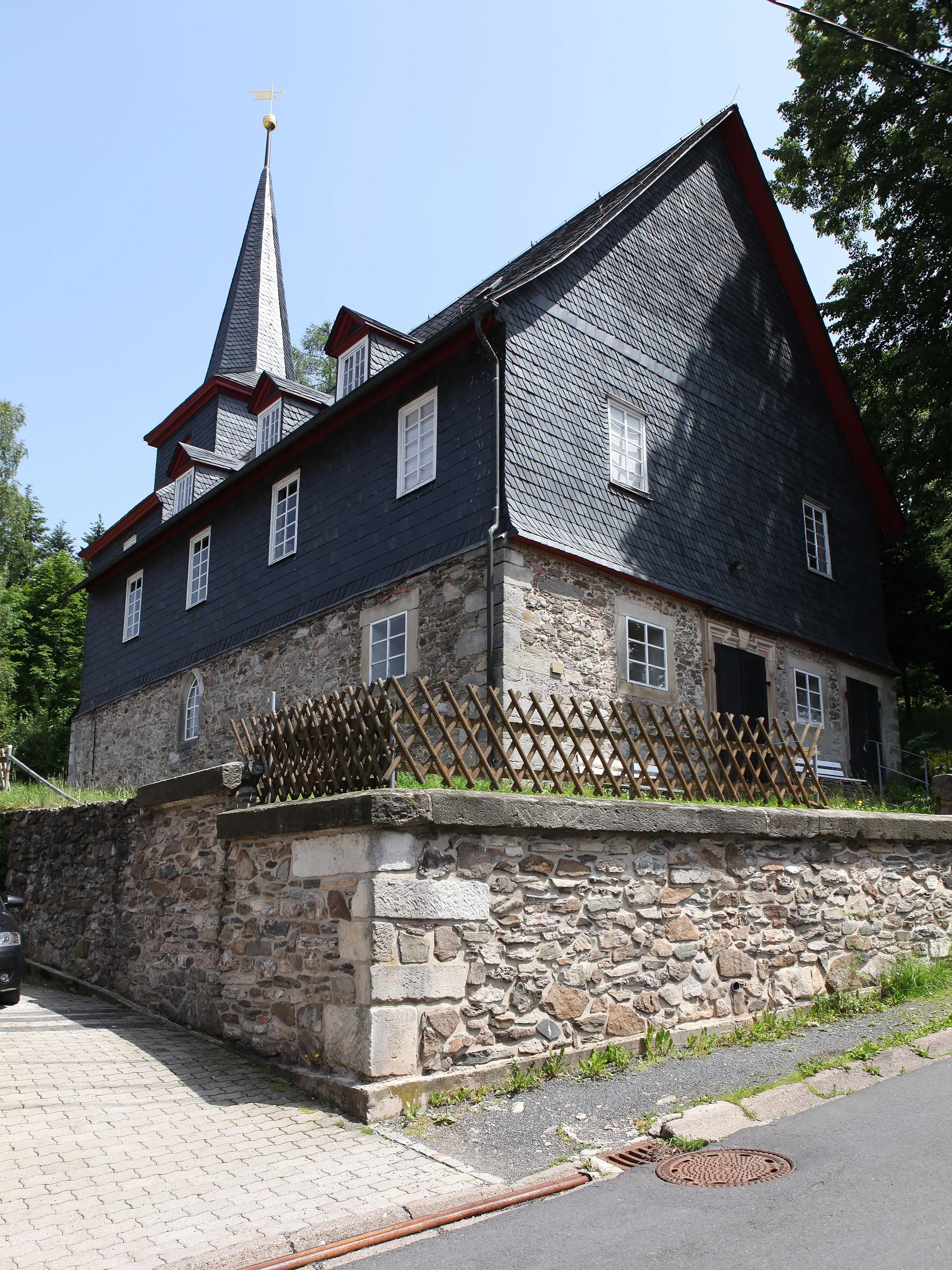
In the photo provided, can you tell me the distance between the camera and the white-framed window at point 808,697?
1579 centimetres

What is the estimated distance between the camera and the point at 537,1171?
5.59 meters

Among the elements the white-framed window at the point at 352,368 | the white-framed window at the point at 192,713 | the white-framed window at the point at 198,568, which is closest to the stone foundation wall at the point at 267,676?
the white-framed window at the point at 192,713

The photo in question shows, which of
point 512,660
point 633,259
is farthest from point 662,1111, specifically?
point 633,259

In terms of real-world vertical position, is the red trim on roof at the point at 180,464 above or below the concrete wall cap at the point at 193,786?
above

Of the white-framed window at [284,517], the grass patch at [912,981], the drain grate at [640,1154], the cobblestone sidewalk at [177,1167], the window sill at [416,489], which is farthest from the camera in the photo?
the white-framed window at [284,517]

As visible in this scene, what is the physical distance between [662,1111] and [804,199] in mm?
19267

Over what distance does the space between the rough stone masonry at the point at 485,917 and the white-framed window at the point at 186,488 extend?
12.0 metres

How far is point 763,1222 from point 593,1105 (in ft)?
6.88

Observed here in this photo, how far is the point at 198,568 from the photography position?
61.8ft

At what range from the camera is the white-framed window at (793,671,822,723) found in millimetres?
15787

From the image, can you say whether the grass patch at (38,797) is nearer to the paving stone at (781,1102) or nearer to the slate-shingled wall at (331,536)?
the slate-shingled wall at (331,536)

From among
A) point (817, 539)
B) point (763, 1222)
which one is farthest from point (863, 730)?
point (763, 1222)

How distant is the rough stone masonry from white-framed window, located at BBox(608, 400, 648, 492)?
577cm

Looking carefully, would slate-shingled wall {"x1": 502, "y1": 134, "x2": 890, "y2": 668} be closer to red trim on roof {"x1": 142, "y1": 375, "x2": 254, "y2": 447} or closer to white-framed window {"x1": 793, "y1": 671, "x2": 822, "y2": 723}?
white-framed window {"x1": 793, "y1": 671, "x2": 822, "y2": 723}
